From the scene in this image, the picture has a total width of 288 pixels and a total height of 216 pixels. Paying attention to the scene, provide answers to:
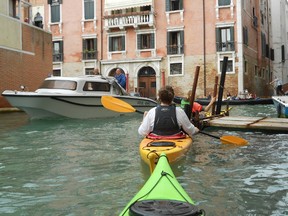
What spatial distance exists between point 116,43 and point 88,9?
360cm

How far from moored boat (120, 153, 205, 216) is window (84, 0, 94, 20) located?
28.4 m

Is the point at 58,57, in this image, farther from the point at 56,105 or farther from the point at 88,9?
the point at 56,105

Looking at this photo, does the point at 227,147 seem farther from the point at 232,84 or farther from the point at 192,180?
the point at 232,84

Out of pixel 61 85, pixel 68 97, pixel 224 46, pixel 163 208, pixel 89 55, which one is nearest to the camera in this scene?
pixel 163 208

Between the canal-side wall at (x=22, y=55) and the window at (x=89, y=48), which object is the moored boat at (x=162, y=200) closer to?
the canal-side wall at (x=22, y=55)

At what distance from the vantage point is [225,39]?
2706 centimetres

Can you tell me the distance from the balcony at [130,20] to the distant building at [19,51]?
970 centimetres

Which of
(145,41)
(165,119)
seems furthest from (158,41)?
(165,119)

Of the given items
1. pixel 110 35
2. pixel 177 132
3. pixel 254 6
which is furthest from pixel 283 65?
pixel 177 132

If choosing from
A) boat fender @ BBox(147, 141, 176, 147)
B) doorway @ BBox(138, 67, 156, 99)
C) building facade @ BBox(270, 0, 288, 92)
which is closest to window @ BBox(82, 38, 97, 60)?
doorway @ BBox(138, 67, 156, 99)

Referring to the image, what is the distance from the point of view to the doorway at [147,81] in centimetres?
2869

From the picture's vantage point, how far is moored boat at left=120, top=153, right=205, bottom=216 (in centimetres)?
244

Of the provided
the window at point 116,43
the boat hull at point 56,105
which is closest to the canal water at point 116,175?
the boat hull at point 56,105

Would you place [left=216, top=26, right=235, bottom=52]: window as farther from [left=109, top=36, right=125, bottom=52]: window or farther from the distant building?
the distant building
